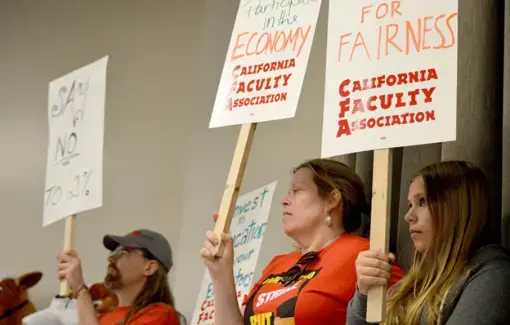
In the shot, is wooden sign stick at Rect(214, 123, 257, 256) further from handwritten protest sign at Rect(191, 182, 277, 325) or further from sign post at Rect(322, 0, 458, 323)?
handwritten protest sign at Rect(191, 182, 277, 325)

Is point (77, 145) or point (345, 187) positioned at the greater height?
point (77, 145)

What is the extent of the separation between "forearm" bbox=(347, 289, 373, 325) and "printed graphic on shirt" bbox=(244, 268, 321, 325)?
226mm

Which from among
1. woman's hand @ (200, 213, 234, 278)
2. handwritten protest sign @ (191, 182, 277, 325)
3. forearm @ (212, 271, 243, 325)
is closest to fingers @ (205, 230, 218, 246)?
woman's hand @ (200, 213, 234, 278)

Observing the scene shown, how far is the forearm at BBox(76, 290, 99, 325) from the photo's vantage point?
233cm

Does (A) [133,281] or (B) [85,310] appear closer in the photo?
(B) [85,310]

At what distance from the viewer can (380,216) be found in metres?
1.44

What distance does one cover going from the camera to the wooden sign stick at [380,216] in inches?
55.5

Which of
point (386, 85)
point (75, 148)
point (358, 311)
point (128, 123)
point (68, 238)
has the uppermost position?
point (128, 123)

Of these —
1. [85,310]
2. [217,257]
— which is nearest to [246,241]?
[85,310]

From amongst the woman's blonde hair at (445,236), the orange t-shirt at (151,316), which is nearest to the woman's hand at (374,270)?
the woman's blonde hair at (445,236)

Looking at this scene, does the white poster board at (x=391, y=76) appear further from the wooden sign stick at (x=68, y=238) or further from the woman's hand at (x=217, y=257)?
the wooden sign stick at (x=68, y=238)

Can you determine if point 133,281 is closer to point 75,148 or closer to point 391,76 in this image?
point 75,148

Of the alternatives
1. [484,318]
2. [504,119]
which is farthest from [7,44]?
[484,318]

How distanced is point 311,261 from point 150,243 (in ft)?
2.93
